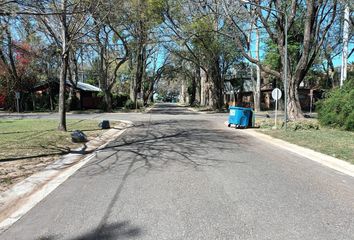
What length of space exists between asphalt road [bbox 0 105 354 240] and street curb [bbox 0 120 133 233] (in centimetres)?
21

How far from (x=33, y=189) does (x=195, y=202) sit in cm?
333

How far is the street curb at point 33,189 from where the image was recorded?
5.55 metres

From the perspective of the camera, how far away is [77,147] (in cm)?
1252

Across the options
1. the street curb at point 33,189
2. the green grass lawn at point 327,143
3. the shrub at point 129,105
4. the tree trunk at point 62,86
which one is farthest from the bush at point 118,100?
the street curb at point 33,189

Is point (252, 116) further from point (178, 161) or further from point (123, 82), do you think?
point (123, 82)

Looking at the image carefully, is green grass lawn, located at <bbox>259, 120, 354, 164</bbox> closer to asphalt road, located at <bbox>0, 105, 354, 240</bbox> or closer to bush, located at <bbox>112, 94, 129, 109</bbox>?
asphalt road, located at <bbox>0, 105, 354, 240</bbox>

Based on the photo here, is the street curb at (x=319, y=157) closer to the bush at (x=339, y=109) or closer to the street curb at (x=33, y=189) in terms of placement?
the bush at (x=339, y=109)

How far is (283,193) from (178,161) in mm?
3717

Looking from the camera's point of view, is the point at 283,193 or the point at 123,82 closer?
the point at 283,193

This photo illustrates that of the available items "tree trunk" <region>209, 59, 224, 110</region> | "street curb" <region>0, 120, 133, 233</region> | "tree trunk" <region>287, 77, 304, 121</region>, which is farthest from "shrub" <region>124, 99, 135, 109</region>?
"street curb" <region>0, 120, 133, 233</region>

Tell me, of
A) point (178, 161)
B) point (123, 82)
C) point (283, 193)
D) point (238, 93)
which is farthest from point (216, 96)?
point (123, 82)

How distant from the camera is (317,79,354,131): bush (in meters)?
18.3

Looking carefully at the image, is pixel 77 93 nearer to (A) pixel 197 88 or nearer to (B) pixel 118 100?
(B) pixel 118 100

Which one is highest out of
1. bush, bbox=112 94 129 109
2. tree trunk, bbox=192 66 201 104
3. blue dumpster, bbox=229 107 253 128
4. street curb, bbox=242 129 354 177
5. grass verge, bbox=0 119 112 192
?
tree trunk, bbox=192 66 201 104
